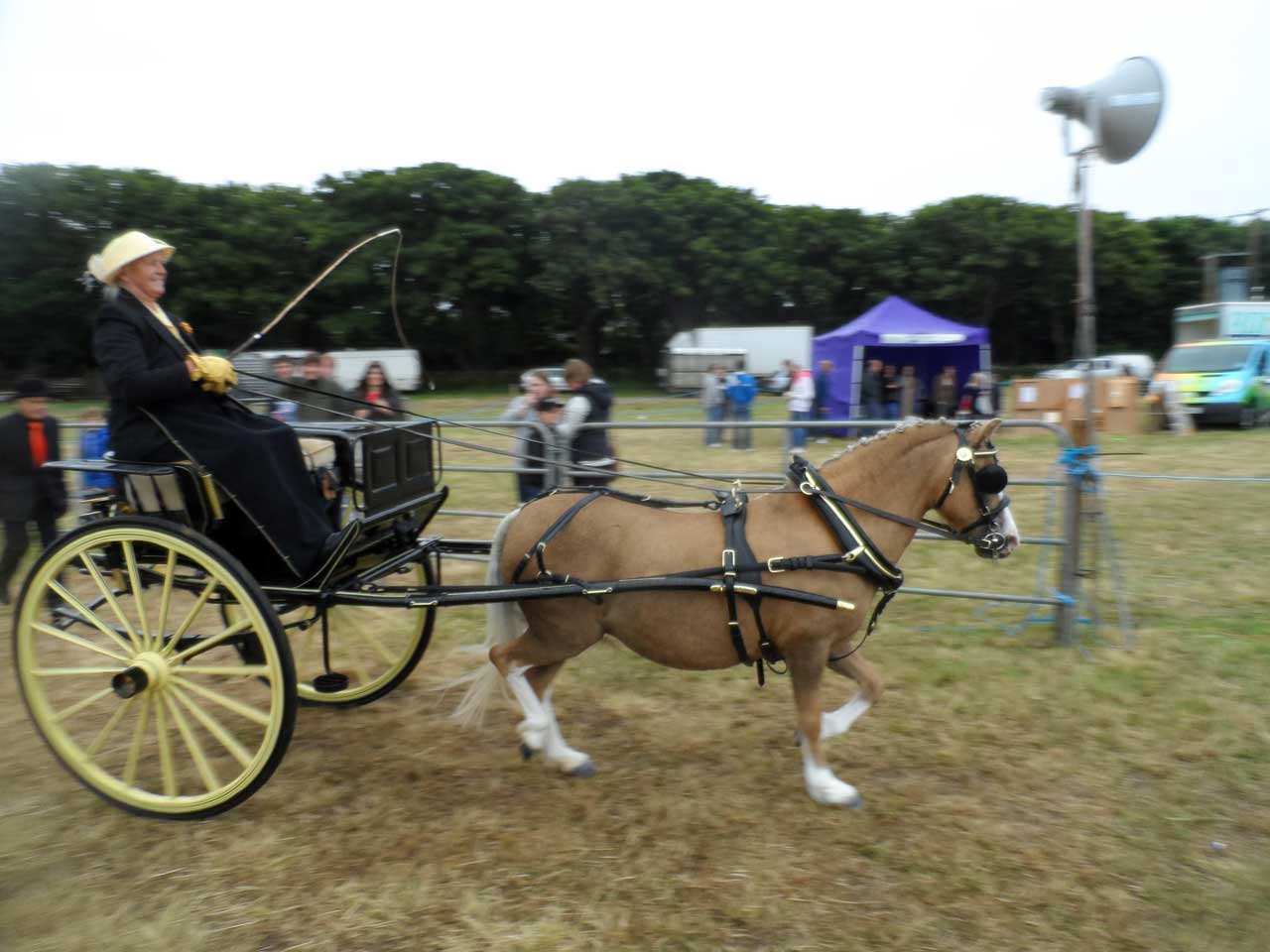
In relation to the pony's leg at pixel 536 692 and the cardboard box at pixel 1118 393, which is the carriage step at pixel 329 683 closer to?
the pony's leg at pixel 536 692

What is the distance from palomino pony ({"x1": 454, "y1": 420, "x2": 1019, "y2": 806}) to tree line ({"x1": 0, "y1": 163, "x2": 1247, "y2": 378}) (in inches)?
1062

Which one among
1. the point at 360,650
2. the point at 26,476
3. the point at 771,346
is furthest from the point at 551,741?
the point at 771,346

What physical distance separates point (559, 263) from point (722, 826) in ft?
120

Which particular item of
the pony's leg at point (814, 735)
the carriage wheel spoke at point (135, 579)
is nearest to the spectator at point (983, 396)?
the pony's leg at point (814, 735)

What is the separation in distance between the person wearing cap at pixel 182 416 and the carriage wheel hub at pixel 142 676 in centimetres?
64

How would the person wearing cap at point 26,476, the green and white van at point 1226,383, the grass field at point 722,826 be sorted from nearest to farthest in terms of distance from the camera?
the grass field at point 722,826 < the person wearing cap at point 26,476 < the green and white van at point 1226,383

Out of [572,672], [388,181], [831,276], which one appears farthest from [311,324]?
[572,672]

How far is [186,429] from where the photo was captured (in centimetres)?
364

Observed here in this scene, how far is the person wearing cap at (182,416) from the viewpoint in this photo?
3531mm

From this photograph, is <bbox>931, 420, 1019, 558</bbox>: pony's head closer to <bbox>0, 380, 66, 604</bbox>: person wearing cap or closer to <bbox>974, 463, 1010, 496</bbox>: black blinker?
<bbox>974, 463, 1010, 496</bbox>: black blinker

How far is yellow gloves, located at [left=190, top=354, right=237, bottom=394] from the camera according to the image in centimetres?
358

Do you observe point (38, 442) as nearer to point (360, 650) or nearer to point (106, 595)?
point (360, 650)

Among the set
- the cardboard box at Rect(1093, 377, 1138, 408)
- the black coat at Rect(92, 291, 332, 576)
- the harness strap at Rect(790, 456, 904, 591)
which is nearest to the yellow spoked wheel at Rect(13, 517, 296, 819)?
the black coat at Rect(92, 291, 332, 576)

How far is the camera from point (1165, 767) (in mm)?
4070
